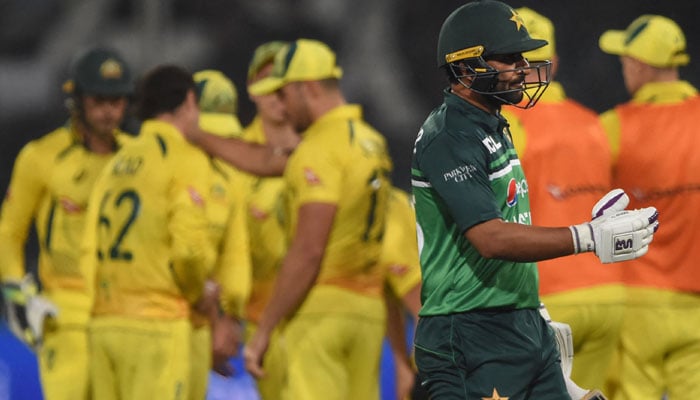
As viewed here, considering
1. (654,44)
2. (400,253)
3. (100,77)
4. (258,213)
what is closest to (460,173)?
(654,44)

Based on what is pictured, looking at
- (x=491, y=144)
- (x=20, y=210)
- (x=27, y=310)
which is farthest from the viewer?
(x=20, y=210)

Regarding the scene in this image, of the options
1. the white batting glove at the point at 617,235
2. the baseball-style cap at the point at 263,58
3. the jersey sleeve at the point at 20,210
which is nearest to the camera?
the white batting glove at the point at 617,235

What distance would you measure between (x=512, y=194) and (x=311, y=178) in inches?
83.0

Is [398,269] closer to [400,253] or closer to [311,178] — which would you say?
[400,253]

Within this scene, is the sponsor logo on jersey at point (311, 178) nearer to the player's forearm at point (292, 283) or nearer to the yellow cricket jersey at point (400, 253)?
the player's forearm at point (292, 283)

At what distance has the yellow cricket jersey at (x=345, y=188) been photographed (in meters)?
6.37

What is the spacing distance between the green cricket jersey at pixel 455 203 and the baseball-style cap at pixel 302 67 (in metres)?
2.26

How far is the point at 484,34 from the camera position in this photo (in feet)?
14.3

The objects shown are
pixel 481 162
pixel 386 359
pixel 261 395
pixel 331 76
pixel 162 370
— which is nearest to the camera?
pixel 481 162

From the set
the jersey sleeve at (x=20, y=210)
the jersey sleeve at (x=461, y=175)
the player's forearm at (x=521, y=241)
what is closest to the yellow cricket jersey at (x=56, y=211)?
the jersey sleeve at (x=20, y=210)

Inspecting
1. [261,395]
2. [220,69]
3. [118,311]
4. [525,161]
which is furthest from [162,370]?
[220,69]

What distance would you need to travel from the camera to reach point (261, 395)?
7.36 metres

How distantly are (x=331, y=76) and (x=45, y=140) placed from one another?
1.82m

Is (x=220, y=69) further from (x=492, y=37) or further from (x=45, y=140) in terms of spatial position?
(x=492, y=37)
